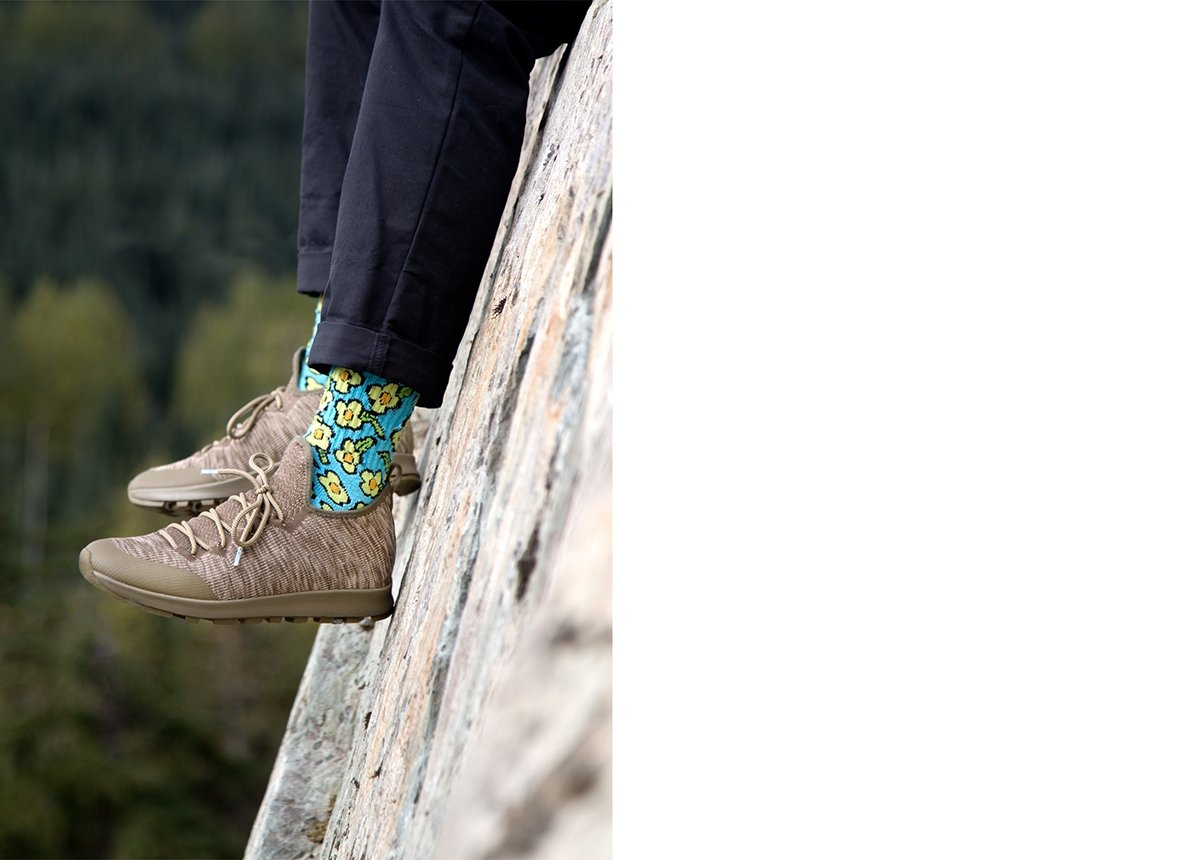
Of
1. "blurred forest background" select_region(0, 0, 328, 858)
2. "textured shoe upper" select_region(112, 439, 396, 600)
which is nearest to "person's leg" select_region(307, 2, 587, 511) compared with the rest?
"textured shoe upper" select_region(112, 439, 396, 600)

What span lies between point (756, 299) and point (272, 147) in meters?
11.6

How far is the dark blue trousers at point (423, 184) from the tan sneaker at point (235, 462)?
0.98 feet

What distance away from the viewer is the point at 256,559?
936 millimetres

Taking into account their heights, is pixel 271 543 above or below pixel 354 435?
below

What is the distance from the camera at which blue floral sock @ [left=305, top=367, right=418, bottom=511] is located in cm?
90

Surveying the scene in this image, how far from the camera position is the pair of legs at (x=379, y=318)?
84 cm

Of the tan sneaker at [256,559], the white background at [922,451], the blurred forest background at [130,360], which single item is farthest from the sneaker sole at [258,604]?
the blurred forest background at [130,360]

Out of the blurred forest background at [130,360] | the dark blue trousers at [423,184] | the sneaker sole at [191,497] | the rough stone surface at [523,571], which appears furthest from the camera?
the blurred forest background at [130,360]

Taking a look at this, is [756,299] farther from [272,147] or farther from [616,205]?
[272,147]

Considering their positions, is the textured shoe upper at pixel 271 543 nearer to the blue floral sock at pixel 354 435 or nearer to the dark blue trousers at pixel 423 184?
the blue floral sock at pixel 354 435

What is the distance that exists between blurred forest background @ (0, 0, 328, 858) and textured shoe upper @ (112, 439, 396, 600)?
5565mm

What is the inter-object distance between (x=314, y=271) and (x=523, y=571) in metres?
0.71

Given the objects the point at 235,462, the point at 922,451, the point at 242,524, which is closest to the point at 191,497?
the point at 235,462

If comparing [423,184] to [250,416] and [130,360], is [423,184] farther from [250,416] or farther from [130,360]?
[130,360]
